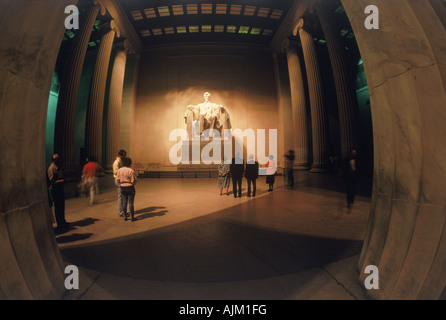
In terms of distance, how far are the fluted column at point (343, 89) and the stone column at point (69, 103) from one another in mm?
12778

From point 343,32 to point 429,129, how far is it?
20742 mm

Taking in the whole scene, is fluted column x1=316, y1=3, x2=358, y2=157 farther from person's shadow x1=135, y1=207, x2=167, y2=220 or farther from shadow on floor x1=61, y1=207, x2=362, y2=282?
person's shadow x1=135, y1=207, x2=167, y2=220

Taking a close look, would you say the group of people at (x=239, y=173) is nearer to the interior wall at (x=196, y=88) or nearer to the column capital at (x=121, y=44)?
the interior wall at (x=196, y=88)

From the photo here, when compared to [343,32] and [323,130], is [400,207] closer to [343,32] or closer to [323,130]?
[323,130]

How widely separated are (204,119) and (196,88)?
4830 millimetres

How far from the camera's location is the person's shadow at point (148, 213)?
431 centimetres

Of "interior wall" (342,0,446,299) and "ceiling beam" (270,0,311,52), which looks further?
"ceiling beam" (270,0,311,52)

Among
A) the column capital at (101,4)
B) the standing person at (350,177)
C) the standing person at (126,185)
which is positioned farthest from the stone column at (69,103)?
the standing person at (350,177)

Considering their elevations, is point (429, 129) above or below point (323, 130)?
below

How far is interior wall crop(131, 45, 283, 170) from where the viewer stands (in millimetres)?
16594

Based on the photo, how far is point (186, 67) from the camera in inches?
674

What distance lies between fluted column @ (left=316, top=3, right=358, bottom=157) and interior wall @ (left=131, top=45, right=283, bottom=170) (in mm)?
7551

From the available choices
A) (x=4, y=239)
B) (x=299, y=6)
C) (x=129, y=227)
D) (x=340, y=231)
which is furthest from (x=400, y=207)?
(x=299, y=6)

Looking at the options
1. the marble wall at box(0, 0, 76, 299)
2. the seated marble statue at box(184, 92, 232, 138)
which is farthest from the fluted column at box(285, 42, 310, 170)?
the marble wall at box(0, 0, 76, 299)
